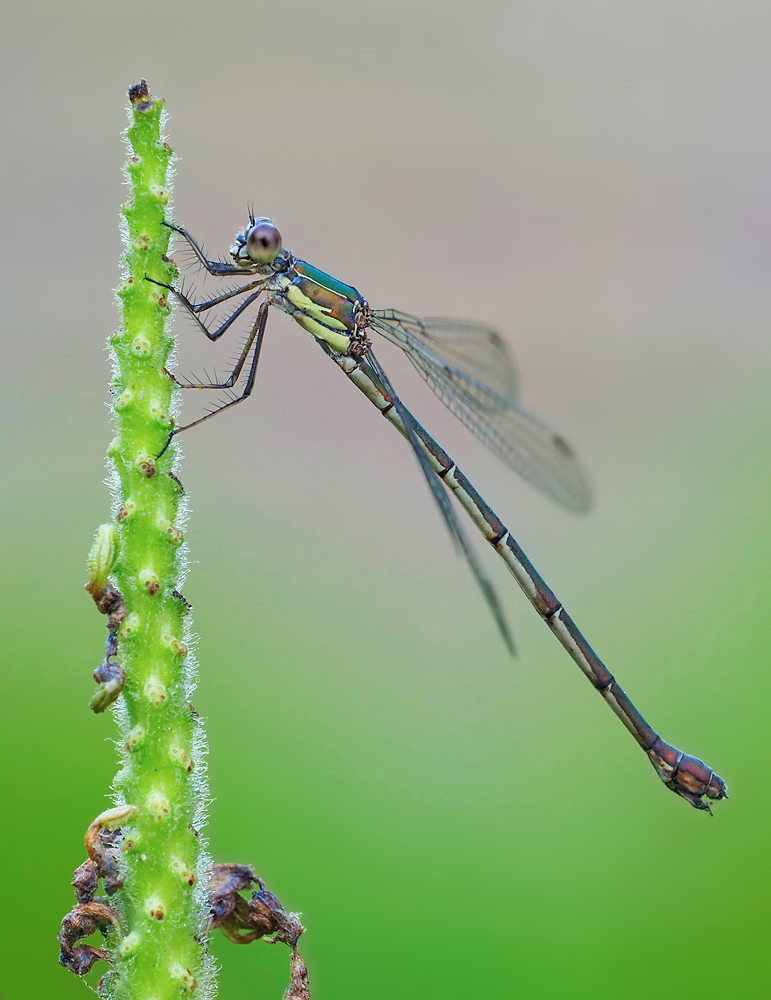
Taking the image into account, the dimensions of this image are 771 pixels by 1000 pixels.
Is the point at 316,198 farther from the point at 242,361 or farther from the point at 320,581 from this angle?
the point at 242,361

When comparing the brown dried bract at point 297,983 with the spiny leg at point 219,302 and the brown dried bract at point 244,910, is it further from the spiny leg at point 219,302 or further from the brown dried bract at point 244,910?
the spiny leg at point 219,302

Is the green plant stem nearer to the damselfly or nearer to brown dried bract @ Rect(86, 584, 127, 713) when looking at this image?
brown dried bract @ Rect(86, 584, 127, 713)

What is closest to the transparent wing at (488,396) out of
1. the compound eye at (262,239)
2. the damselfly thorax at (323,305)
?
the damselfly thorax at (323,305)

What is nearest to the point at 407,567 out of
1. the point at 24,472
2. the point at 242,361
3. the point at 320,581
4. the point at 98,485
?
the point at 320,581

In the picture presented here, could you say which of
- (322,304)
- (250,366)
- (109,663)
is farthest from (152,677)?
(322,304)

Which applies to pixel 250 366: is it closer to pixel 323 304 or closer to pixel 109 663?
pixel 323 304
